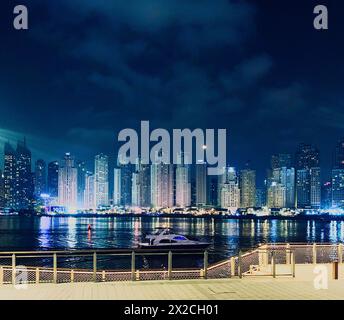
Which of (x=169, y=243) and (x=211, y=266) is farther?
(x=169, y=243)

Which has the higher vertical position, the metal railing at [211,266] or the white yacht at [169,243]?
the metal railing at [211,266]

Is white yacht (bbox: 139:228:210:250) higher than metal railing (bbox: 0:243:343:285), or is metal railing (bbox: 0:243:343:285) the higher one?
metal railing (bbox: 0:243:343:285)

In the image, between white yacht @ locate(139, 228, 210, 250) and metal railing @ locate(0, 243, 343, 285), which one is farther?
white yacht @ locate(139, 228, 210, 250)

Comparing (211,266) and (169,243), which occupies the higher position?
(211,266)

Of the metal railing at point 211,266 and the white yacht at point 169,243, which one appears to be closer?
the metal railing at point 211,266

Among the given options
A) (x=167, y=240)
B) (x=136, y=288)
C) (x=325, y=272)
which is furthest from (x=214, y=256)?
(x=136, y=288)

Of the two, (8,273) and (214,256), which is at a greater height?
(8,273)

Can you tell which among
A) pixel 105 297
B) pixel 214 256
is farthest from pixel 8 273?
pixel 214 256

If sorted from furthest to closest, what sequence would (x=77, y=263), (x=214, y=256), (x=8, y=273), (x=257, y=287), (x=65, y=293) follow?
(x=214, y=256), (x=77, y=263), (x=8, y=273), (x=257, y=287), (x=65, y=293)
